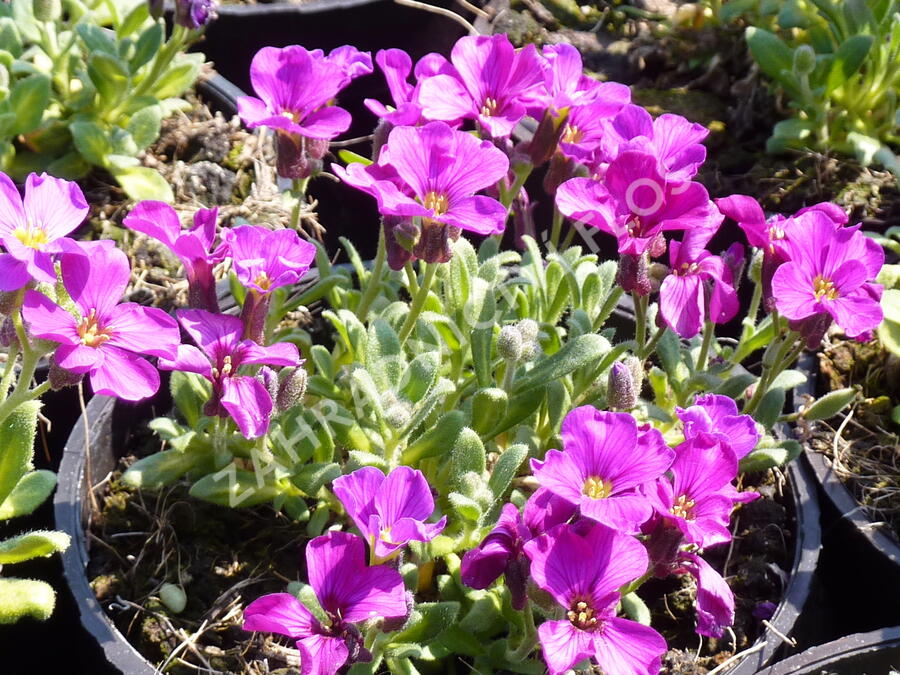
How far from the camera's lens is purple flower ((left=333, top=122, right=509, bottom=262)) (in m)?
1.38

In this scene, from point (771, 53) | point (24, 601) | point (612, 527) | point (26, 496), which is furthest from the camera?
point (771, 53)

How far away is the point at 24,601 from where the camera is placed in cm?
146

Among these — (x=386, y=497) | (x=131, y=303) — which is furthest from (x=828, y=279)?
(x=131, y=303)

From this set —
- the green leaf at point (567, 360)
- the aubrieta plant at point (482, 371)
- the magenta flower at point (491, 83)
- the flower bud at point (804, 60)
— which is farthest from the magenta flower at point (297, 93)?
the flower bud at point (804, 60)

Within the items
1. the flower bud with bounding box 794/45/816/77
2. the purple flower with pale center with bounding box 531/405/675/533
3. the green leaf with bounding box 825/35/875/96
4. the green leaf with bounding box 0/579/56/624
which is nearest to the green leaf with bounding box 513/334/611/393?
the purple flower with pale center with bounding box 531/405/675/533

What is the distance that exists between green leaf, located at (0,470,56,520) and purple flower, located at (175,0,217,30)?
3.05ft

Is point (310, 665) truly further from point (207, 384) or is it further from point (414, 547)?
point (207, 384)

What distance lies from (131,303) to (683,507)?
0.72 meters

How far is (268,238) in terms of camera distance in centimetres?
136

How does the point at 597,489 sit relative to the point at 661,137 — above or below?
below

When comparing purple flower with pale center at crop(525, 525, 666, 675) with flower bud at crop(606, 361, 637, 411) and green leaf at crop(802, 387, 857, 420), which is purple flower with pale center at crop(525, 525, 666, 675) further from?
green leaf at crop(802, 387, 857, 420)

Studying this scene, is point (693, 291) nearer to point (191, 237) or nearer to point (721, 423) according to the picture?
point (721, 423)

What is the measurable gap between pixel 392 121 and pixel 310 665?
81cm

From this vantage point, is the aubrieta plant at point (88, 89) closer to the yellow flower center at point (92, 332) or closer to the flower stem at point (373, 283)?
the flower stem at point (373, 283)
